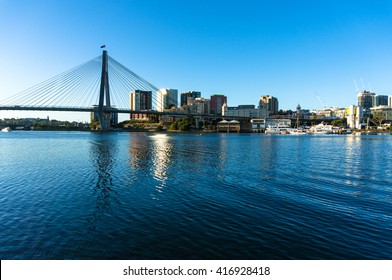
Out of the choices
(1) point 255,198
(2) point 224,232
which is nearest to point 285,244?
(2) point 224,232

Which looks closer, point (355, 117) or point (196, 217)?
point (196, 217)

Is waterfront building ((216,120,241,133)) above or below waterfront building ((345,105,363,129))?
below

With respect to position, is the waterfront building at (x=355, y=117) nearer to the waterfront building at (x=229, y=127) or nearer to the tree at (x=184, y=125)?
the waterfront building at (x=229, y=127)

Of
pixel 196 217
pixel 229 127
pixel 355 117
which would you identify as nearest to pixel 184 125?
pixel 229 127

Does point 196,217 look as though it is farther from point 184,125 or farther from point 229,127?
point 229,127

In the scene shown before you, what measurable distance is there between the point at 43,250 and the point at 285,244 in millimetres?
7464

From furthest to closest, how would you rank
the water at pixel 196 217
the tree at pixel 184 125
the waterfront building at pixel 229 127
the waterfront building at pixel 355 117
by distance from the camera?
the waterfront building at pixel 355 117, the waterfront building at pixel 229 127, the tree at pixel 184 125, the water at pixel 196 217

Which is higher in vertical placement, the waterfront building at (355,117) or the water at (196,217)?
the waterfront building at (355,117)

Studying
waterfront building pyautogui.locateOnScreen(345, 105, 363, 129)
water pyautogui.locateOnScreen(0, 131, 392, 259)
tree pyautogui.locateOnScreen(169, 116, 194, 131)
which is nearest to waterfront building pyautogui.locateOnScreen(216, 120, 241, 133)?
tree pyautogui.locateOnScreen(169, 116, 194, 131)

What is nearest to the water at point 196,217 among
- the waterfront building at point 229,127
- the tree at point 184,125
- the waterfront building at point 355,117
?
the tree at point 184,125

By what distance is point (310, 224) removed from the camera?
9.66m

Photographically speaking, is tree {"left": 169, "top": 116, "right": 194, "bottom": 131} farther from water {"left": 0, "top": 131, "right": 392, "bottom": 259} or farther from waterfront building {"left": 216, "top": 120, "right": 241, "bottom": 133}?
water {"left": 0, "top": 131, "right": 392, "bottom": 259}

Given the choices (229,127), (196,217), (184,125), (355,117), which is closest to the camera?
(196,217)
